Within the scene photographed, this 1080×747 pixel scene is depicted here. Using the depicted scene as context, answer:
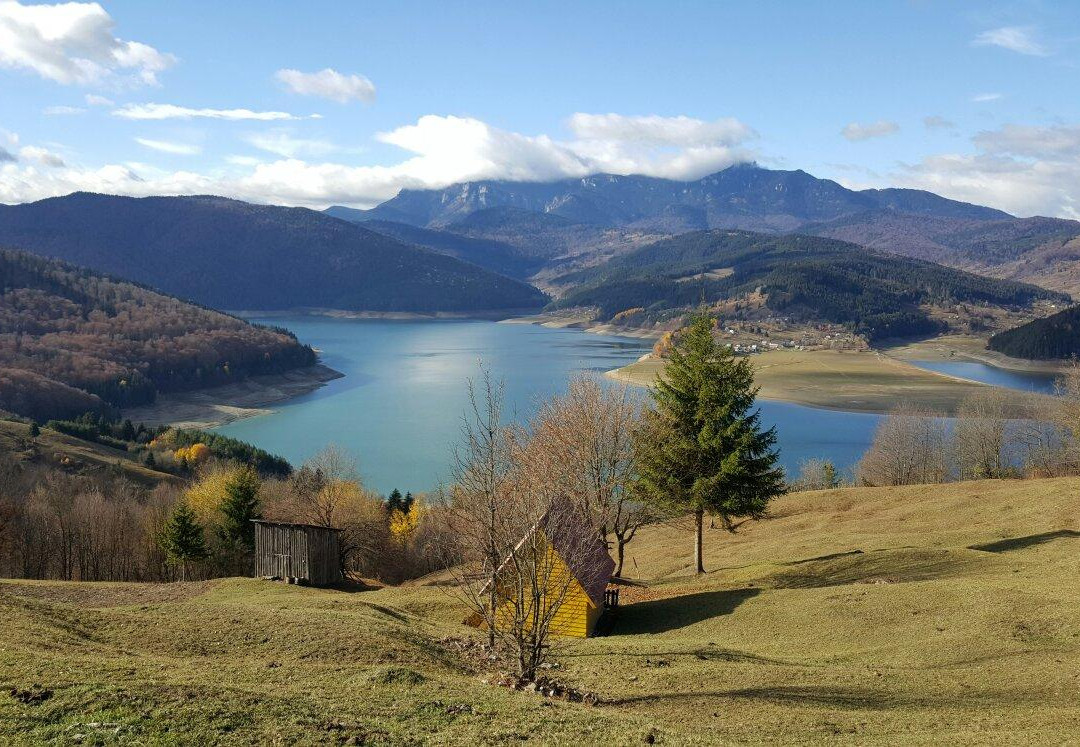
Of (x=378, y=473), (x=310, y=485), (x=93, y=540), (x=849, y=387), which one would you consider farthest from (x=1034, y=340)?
(x=93, y=540)

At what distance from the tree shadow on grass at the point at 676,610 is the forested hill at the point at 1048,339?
162774 mm

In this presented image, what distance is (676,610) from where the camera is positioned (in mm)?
23938

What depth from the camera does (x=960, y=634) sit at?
1727cm

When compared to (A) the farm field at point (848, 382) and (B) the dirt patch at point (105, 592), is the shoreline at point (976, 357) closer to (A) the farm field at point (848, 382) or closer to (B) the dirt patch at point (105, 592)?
(A) the farm field at point (848, 382)

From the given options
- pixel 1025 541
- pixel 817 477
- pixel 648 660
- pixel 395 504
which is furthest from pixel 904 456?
pixel 648 660

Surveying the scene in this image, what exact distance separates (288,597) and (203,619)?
703 cm

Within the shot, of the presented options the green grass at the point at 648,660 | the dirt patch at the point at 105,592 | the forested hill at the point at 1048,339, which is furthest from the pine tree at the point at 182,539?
the forested hill at the point at 1048,339

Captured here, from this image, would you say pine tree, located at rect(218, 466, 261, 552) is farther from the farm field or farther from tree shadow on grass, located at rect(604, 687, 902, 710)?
the farm field

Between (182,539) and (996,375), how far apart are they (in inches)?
6152

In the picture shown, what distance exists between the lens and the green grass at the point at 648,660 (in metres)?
10.2

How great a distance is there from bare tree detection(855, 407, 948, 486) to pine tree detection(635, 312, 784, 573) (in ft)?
128

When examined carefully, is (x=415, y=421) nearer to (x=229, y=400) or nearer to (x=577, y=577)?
(x=229, y=400)

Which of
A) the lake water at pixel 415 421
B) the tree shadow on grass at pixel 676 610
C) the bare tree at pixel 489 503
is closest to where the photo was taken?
the bare tree at pixel 489 503

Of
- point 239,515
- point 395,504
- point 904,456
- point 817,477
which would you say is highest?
point 239,515
